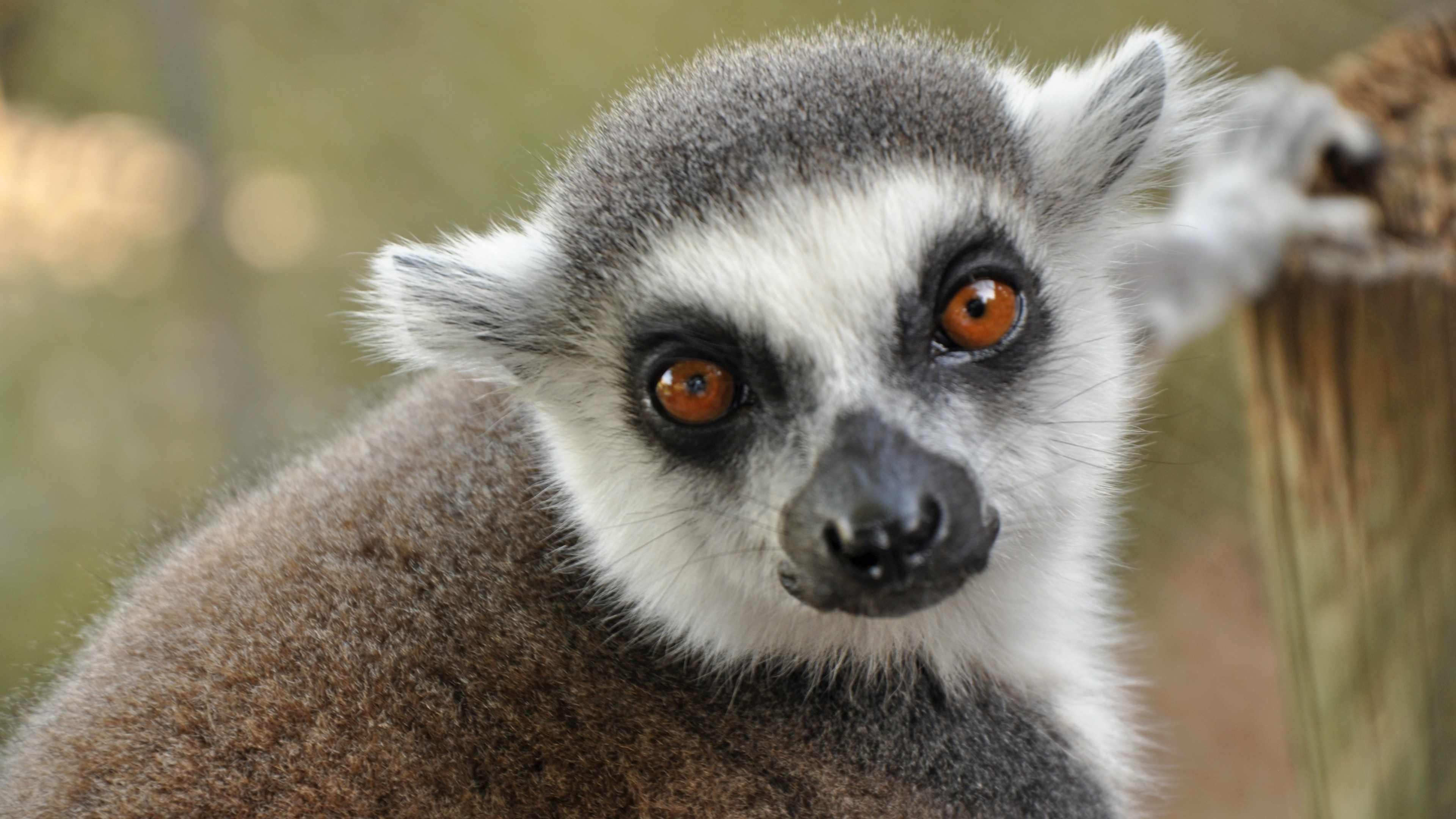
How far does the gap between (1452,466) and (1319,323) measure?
0.45m

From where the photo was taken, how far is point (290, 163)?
16.3 ft

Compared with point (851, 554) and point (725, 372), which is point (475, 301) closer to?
point (725, 372)

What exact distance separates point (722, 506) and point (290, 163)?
13.4ft

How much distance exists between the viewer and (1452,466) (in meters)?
2.24

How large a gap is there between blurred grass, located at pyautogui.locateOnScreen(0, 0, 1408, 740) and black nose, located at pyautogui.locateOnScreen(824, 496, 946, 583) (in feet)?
9.77

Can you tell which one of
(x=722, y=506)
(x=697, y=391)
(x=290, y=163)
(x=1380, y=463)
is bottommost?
(x=1380, y=463)

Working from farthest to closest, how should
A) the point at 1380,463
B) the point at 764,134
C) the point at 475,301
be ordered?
the point at 1380,463, the point at 475,301, the point at 764,134

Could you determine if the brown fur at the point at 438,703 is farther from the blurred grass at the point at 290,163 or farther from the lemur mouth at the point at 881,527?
the blurred grass at the point at 290,163

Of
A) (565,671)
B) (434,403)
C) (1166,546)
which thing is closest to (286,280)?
(434,403)

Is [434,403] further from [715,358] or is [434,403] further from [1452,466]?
[1452,466]

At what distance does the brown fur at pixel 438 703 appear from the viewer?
145 centimetres

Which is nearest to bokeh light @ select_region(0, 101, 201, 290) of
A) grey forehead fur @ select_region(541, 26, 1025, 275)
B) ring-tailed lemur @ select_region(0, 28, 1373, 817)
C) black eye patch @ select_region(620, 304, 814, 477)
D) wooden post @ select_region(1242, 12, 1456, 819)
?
ring-tailed lemur @ select_region(0, 28, 1373, 817)

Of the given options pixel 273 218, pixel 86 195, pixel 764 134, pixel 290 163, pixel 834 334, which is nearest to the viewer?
pixel 834 334

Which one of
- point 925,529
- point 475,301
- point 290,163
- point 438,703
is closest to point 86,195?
point 290,163
